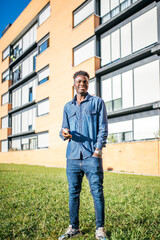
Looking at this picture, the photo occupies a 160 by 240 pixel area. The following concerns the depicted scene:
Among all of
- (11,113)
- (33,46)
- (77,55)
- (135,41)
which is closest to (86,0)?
(77,55)

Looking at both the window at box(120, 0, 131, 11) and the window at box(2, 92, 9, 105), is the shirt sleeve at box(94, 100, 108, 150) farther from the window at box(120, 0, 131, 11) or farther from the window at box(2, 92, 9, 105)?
the window at box(2, 92, 9, 105)

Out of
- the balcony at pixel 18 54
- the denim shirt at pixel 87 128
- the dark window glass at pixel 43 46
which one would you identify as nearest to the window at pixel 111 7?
the dark window glass at pixel 43 46

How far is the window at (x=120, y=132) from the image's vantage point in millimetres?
16797

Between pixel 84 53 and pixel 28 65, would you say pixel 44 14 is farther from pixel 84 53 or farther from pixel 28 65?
pixel 84 53

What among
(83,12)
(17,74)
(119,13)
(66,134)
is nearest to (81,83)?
(66,134)

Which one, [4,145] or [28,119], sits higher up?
[28,119]

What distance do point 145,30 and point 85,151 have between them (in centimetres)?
1509

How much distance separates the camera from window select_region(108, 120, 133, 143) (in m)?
16.8

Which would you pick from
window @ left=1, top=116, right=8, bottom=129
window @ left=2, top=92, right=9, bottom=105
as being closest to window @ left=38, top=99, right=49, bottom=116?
window @ left=1, top=116, right=8, bottom=129

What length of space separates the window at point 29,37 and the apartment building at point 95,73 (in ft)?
0.42

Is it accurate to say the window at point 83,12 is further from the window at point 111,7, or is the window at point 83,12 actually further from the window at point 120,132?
the window at point 120,132

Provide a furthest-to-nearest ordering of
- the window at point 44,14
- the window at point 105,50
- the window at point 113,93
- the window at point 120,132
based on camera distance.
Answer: the window at point 44,14, the window at point 105,50, the window at point 113,93, the window at point 120,132

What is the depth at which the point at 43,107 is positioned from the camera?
84.7 ft

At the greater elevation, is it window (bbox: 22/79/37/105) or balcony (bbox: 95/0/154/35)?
balcony (bbox: 95/0/154/35)
